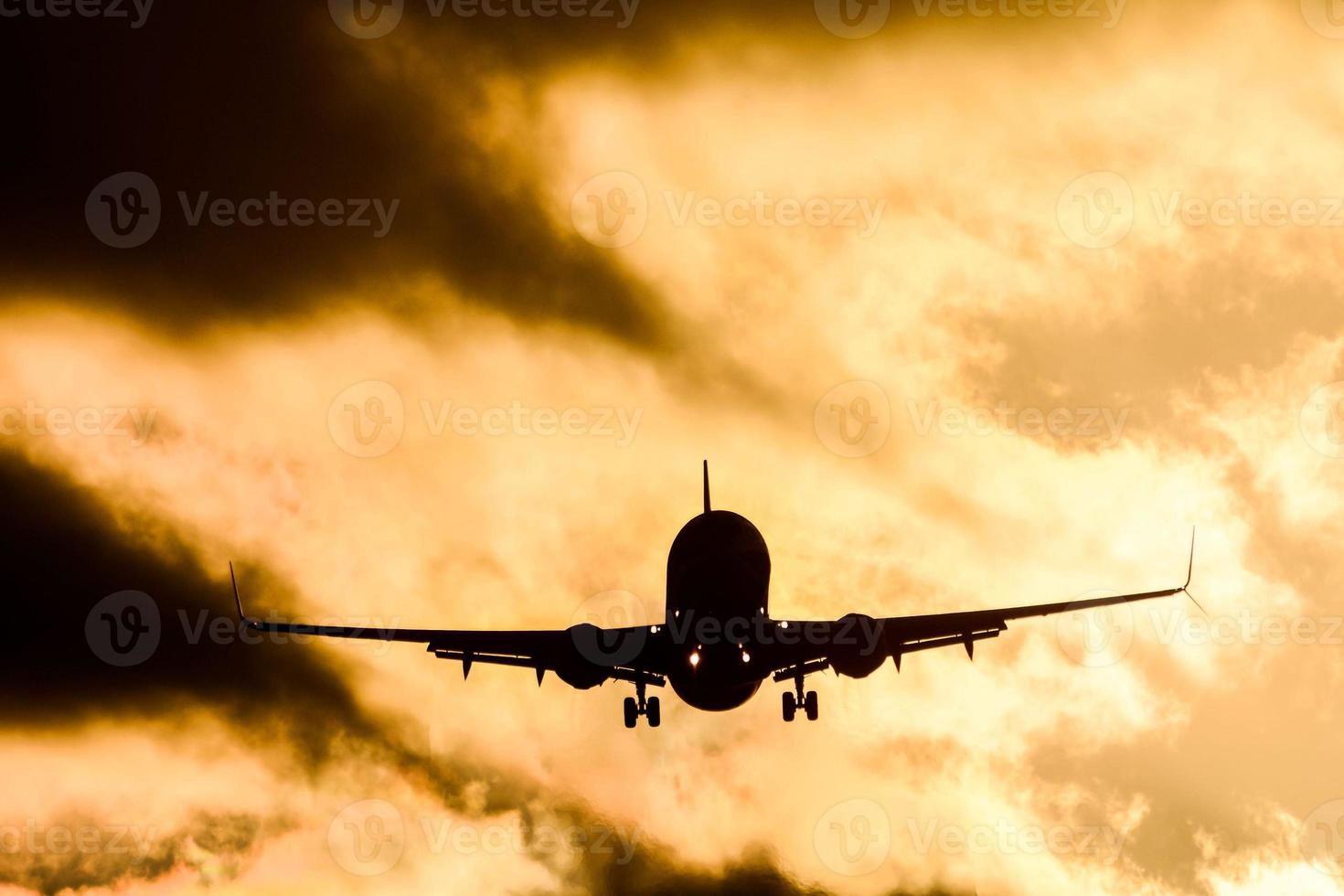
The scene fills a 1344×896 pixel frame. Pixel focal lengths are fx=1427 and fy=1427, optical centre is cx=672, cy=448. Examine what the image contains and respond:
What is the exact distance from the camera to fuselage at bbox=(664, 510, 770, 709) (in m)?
62.9

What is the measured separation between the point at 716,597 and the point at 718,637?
5.82 feet

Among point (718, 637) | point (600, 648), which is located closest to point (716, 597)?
point (718, 637)

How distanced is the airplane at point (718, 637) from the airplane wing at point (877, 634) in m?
0.04

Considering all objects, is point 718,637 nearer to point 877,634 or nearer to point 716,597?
point 716,597

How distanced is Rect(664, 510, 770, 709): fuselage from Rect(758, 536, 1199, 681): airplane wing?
71.4 inches

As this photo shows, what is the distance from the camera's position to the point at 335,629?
67312mm

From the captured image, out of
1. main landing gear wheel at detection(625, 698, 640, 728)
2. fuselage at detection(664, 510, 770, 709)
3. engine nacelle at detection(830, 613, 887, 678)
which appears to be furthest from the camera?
main landing gear wheel at detection(625, 698, 640, 728)

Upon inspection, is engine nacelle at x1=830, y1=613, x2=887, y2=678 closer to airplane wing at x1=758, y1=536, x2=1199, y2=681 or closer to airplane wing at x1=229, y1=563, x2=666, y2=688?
airplane wing at x1=758, y1=536, x2=1199, y2=681

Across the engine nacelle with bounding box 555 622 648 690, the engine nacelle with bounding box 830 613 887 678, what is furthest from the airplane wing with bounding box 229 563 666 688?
the engine nacelle with bounding box 830 613 887 678

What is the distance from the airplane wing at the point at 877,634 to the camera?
6525cm

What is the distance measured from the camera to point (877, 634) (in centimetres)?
6731

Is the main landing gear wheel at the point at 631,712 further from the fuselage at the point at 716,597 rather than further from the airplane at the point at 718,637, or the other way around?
the fuselage at the point at 716,597

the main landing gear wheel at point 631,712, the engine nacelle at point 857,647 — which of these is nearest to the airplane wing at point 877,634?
the engine nacelle at point 857,647

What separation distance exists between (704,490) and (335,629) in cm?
2000
